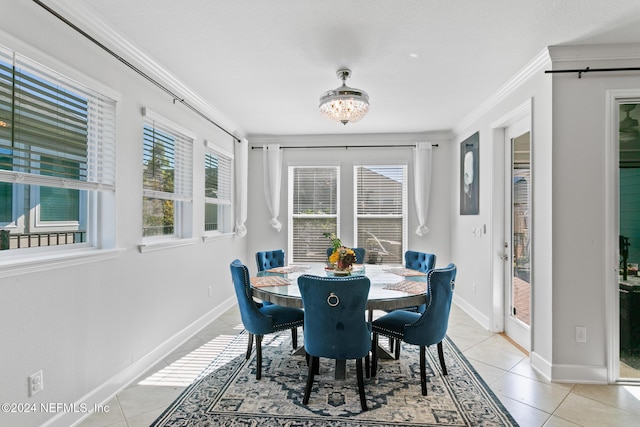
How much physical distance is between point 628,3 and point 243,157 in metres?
4.38

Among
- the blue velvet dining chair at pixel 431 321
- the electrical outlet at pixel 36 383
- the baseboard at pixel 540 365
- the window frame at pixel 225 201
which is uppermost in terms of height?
the window frame at pixel 225 201

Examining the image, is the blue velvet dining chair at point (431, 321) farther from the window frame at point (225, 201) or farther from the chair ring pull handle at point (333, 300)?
the window frame at point (225, 201)

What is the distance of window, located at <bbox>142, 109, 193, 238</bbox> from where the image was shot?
3141 mm

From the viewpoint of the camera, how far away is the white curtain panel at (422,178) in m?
5.41

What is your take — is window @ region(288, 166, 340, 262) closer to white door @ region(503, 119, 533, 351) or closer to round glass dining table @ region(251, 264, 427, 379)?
round glass dining table @ region(251, 264, 427, 379)

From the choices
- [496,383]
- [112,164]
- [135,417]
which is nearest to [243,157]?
[112,164]

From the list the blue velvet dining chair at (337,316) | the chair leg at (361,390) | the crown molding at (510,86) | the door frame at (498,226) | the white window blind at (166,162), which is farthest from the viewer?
the door frame at (498,226)

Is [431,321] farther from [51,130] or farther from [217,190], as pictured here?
[217,190]

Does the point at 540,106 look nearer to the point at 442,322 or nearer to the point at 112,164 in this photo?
the point at 442,322

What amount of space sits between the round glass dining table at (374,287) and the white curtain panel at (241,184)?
1878 mm

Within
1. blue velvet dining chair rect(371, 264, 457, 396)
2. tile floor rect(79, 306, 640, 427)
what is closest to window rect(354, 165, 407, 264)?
tile floor rect(79, 306, 640, 427)

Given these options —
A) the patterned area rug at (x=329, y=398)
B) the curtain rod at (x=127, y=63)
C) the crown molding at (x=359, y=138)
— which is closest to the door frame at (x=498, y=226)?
the patterned area rug at (x=329, y=398)

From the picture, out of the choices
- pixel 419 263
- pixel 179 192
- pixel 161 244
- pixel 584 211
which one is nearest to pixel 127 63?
pixel 179 192

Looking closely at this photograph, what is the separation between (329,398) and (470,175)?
133 inches
